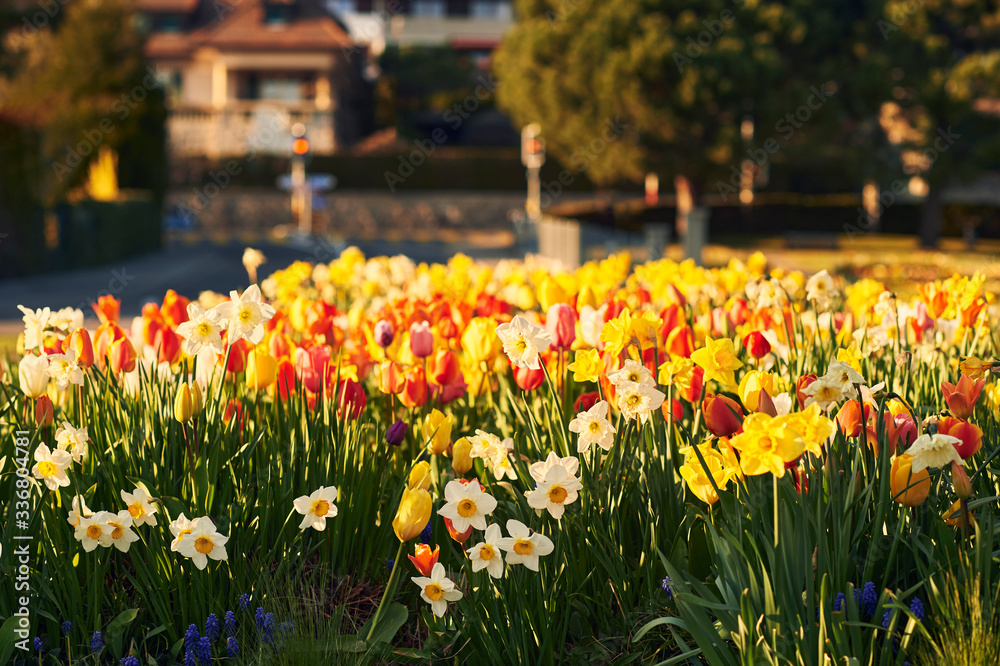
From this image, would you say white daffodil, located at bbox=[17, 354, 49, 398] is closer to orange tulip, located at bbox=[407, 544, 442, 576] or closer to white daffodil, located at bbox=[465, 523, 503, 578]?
orange tulip, located at bbox=[407, 544, 442, 576]

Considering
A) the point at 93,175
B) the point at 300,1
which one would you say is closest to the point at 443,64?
the point at 300,1

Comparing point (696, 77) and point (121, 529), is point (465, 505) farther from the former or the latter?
point (696, 77)

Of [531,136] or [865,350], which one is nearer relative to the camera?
[865,350]

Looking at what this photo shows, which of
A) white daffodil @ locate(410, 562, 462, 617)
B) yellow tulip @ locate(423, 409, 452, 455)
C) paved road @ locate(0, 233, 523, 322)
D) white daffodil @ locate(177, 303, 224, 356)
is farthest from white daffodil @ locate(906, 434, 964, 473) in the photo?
paved road @ locate(0, 233, 523, 322)

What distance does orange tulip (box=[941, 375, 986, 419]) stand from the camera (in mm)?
2445

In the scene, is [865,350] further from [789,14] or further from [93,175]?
[789,14]

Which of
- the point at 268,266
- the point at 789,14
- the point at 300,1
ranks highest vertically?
the point at 300,1

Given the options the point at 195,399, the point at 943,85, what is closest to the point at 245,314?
the point at 195,399

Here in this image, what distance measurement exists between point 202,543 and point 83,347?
1064 millimetres

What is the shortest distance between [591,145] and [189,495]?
2722 cm

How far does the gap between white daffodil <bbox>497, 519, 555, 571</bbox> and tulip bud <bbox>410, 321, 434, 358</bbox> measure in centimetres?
112

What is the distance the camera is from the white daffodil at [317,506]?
2365 mm

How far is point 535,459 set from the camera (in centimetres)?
297

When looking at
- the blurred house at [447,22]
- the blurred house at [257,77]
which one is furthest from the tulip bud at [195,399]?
the blurred house at [447,22]
